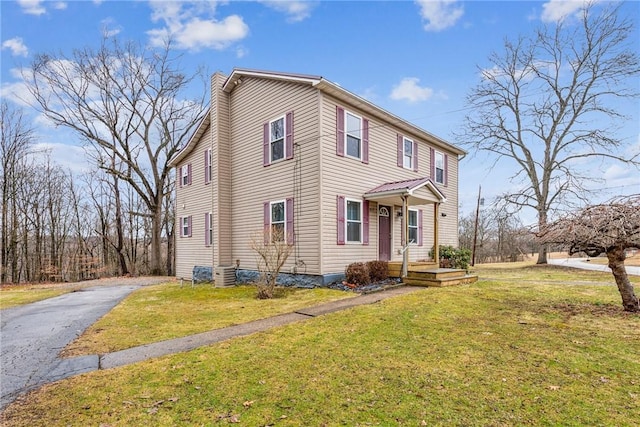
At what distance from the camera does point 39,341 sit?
5.78 m

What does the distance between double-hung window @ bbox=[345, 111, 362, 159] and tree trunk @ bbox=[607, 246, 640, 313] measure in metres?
7.30

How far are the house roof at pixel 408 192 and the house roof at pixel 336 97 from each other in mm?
2682

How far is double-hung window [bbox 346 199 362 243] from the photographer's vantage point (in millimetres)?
11211

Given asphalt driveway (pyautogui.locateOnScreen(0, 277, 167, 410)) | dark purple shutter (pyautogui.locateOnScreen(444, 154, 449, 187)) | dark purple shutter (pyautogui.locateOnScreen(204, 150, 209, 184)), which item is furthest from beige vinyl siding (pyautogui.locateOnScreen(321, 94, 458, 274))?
dark purple shutter (pyautogui.locateOnScreen(204, 150, 209, 184))

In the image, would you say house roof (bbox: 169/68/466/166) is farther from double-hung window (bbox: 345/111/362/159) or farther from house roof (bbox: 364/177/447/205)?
house roof (bbox: 364/177/447/205)

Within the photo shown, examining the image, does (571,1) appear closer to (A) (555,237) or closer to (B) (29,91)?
(A) (555,237)

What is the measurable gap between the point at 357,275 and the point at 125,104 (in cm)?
2037

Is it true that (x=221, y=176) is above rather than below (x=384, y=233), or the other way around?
above

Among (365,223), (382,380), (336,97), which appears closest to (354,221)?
(365,223)

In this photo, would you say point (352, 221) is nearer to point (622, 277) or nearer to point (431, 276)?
point (431, 276)

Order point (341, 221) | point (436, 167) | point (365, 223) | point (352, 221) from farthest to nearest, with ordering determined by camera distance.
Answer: point (436, 167), point (365, 223), point (352, 221), point (341, 221)

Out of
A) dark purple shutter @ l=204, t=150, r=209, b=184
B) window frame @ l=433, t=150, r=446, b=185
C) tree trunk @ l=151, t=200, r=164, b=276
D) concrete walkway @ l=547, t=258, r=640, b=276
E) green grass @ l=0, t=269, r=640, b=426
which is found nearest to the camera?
green grass @ l=0, t=269, r=640, b=426

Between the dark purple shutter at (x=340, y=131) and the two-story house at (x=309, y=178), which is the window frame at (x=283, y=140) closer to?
the two-story house at (x=309, y=178)

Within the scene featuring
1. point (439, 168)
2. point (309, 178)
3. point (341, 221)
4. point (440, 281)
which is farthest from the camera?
point (439, 168)
